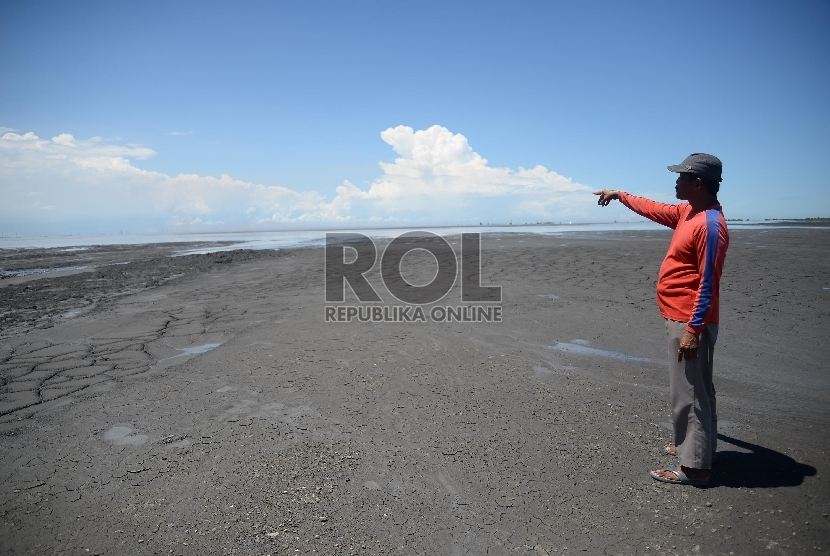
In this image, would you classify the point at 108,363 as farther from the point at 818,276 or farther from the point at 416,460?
the point at 818,276

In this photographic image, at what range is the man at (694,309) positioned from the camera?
259 centimetres

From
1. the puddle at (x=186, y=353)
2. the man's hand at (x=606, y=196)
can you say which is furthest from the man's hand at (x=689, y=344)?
the puddle at (x=186, y=353)

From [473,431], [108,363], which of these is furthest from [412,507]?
[108,363]

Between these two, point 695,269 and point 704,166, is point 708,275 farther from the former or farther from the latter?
point 704,166

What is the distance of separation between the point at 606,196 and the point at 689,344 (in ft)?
4.53

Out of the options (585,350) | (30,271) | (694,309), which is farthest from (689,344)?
(30,271)

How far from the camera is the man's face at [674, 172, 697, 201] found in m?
2.73

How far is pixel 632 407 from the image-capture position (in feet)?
13.2

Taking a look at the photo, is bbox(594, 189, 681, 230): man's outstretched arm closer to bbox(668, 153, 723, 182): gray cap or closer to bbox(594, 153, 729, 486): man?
bbox(594, 153, 729, 486): man

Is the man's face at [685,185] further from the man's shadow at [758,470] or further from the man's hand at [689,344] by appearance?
the man's shadow at [758,470]

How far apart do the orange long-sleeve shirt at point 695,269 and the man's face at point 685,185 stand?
13 cm

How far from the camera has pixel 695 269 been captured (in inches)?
Result: 106

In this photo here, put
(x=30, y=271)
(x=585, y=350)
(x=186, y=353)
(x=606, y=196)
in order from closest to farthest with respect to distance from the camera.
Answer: (x=606, y=196), (x=585, y=350), (x=186, y=353), (x=30, y=271)

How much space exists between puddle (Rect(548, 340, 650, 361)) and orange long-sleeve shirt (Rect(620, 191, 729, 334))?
292cm
